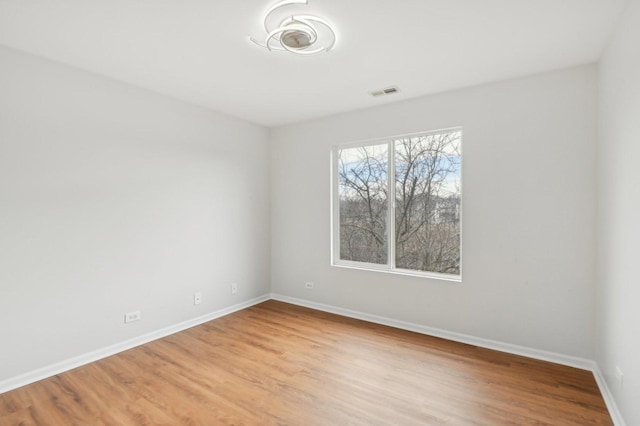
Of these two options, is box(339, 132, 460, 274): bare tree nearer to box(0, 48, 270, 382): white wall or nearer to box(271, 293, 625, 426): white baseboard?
box(271, 293, 625, 426): white baseboard

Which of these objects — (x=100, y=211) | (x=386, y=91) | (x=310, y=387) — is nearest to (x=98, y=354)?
(x=100, y=211)

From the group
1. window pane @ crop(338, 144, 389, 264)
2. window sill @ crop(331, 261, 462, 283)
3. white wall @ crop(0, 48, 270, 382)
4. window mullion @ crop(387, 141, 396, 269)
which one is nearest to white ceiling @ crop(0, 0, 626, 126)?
white wall @ crop(0, 48, 270, 382)

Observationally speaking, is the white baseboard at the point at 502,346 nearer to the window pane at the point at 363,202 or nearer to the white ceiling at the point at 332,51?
the window pane at the point at 363,202

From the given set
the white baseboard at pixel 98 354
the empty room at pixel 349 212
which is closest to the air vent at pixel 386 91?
the empty room at pixel 349 212

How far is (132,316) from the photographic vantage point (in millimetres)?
3105

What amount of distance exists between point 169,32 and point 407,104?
247 centimetres

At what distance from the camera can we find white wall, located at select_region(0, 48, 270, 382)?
7.90ft

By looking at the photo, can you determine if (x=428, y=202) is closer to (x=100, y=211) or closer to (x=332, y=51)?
(x=332, y=51)

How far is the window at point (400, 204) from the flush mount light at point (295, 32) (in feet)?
5.63

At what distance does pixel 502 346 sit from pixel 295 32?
3.29m

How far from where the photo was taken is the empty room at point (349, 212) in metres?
2.04

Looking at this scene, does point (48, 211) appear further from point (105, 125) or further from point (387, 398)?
point (387, 398)

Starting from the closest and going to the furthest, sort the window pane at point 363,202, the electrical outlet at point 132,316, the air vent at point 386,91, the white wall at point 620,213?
1. the white wall at point 620,213
2. the electrical outlet at point 132,316
3. the air vent at point 386,91
4. the window pane at point 363,202

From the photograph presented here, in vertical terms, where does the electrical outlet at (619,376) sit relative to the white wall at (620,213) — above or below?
below
